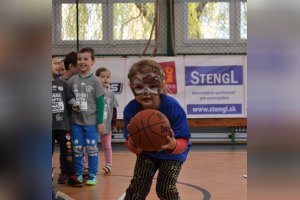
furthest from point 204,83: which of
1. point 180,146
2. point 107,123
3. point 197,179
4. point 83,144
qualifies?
point 180,146

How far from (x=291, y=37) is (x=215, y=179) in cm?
420

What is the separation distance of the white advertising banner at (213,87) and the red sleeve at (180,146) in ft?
19.3

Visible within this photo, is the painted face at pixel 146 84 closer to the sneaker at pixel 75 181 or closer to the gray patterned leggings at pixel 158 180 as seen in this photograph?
the gray patterned leggings at pixel 158 180

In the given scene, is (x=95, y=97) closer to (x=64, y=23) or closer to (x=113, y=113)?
(x=113, y=113)

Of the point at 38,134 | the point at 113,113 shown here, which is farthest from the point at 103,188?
the point at 38,134

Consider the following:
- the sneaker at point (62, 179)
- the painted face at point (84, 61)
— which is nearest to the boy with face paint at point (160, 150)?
the painted face at point (84, 61)

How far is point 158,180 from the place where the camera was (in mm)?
2674

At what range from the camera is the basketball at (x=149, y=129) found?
2.54 metres

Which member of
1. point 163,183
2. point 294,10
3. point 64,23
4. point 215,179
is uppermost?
point 64,23

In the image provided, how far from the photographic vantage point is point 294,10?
823 mm

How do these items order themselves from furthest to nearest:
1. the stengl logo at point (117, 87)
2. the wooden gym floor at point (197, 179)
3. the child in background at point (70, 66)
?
the stengl logo at point (117, 87)
the child in background at point (70, 66)
the wooden gym floor at point (197, 179)

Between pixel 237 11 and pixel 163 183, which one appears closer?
pixel 163 183

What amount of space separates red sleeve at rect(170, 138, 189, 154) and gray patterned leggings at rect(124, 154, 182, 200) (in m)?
0.08

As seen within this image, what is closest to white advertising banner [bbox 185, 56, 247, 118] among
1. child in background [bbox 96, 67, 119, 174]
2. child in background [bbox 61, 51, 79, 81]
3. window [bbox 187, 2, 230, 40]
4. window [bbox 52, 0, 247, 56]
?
window [bbox 52, 0, 247, 56]
